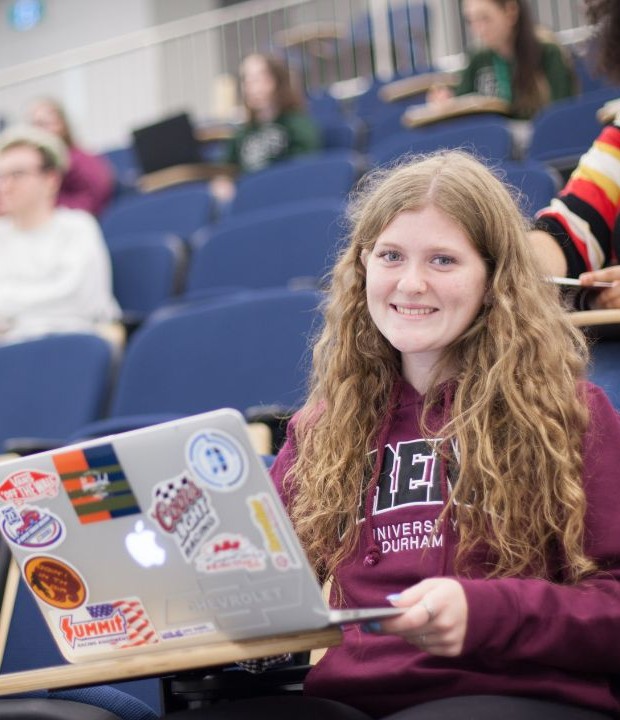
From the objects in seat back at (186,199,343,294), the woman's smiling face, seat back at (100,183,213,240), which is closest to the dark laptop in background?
seat back at (100,183,213,240)

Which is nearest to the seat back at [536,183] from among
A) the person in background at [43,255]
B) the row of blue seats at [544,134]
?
the row of blue seats at [544,134]

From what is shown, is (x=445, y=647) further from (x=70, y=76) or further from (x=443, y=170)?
(x=70, y=76)

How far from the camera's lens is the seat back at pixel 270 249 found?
2914 mm

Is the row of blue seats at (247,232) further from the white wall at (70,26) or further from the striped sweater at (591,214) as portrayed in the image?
the white wall at (70,26)

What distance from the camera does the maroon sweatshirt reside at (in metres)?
1.15

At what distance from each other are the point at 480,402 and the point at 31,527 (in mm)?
519

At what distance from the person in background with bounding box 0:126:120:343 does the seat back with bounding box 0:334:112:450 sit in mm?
453

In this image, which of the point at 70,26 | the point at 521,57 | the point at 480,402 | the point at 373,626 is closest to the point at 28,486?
the point at 373,626

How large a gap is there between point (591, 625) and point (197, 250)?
7.36ft

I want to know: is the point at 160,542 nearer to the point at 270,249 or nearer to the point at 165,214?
the point at 270,249

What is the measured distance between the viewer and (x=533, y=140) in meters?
3.56

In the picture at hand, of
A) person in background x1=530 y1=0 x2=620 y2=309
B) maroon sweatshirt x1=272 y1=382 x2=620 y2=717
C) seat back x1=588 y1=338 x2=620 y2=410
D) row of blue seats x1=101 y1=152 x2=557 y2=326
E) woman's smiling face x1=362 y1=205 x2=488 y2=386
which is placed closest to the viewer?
maroon sweatshirt x1=272 y1=382 x2=620 y2=717

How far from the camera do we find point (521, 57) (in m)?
4.19

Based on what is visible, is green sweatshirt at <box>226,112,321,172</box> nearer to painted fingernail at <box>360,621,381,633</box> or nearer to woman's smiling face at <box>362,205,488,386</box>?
woman's smiling face at <box>362,205,488,386</box>
